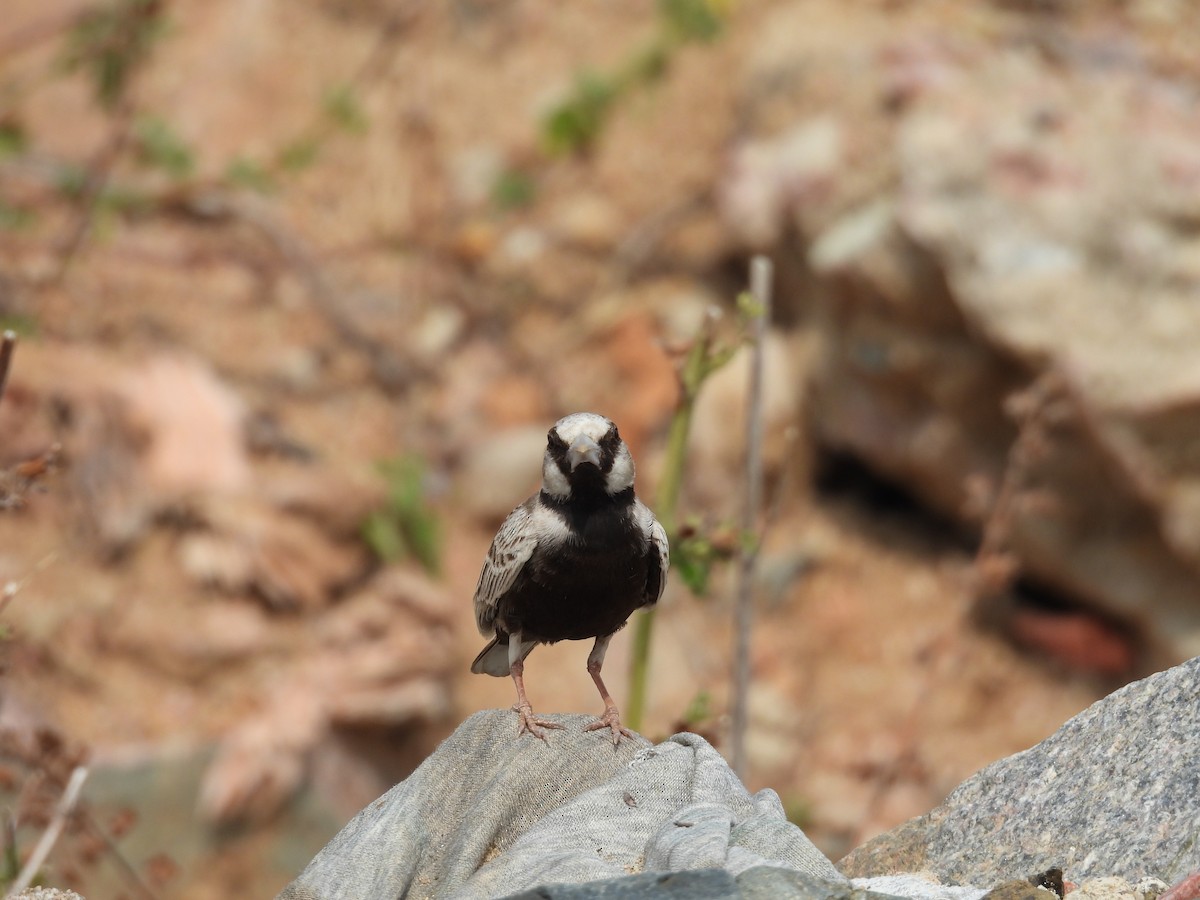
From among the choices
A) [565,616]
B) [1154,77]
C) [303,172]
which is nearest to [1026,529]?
[1154,77]

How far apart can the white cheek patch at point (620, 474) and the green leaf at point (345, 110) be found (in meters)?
Answer: 11.6

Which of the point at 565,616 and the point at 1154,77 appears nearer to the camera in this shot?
the point at 565,616

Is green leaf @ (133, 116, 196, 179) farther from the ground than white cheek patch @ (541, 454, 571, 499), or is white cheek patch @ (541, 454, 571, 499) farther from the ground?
green leaf @ (133, 116, 196, 179)

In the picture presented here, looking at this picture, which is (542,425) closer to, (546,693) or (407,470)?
(407,470)

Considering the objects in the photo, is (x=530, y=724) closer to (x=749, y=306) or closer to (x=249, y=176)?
(x=749, y=306)

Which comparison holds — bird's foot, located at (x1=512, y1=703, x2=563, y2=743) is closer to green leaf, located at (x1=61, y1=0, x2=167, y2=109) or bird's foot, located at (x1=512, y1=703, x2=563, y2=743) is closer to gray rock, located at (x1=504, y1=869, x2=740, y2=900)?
gray rock, located at (x1=504, y1=869, x2=740, y2=900)

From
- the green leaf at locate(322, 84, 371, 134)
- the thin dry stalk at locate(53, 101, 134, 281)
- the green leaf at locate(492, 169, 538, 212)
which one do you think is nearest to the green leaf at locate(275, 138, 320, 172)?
the green leaf at locate(322, 84, 371, 134)

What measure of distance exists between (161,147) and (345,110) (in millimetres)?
2050

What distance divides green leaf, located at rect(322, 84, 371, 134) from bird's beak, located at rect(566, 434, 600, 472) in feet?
38.6

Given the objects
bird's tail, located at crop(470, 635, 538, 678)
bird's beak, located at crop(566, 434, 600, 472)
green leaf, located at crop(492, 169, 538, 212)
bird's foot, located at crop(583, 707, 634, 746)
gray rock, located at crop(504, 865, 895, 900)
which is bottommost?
gray rock, located at crop(504, 865, 895, 900)

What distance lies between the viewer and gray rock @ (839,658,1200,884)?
3764 millimetres

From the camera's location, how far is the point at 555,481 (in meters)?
4.96

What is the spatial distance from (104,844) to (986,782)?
10.8 ft

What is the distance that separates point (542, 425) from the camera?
542 inches
